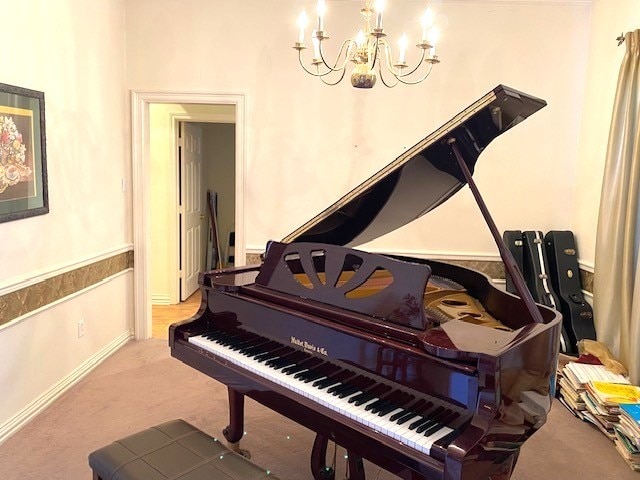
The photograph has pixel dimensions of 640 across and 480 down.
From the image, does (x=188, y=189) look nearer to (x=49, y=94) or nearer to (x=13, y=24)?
(x=49, y=94)

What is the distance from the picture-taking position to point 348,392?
5.41 ft

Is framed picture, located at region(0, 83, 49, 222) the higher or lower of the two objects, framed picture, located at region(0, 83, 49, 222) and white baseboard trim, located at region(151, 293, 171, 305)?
the higher

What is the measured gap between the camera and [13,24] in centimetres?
267

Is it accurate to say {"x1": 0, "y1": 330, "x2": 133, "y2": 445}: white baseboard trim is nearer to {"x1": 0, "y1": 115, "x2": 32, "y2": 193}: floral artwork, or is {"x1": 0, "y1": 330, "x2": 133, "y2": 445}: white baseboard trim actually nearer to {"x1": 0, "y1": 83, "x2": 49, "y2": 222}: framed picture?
{"x1": 0, "y1": 83, "x2": 49, "y2": 222}: framed picture

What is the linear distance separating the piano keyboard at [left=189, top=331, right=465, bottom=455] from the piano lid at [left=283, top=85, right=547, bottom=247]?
21.9 inches

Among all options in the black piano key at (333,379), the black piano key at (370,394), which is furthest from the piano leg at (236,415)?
the black piano key at (370,394)

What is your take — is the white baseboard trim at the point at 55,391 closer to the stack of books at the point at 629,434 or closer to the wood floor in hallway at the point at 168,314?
the wood floor in hallway at the point at 168,314

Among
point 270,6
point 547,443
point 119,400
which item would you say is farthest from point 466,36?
point 119,400

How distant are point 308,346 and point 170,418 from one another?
1.59 meters

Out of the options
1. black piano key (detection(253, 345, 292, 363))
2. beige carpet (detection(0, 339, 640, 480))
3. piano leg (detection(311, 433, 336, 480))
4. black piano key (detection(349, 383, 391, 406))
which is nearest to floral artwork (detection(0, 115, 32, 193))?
beige carpet (detection(0, 339, 640, 480))

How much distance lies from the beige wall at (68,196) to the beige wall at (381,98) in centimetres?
49

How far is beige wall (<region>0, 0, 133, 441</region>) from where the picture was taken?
2.75 meters

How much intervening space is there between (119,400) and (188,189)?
2928 millimetres

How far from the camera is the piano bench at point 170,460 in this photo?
1.58 m
